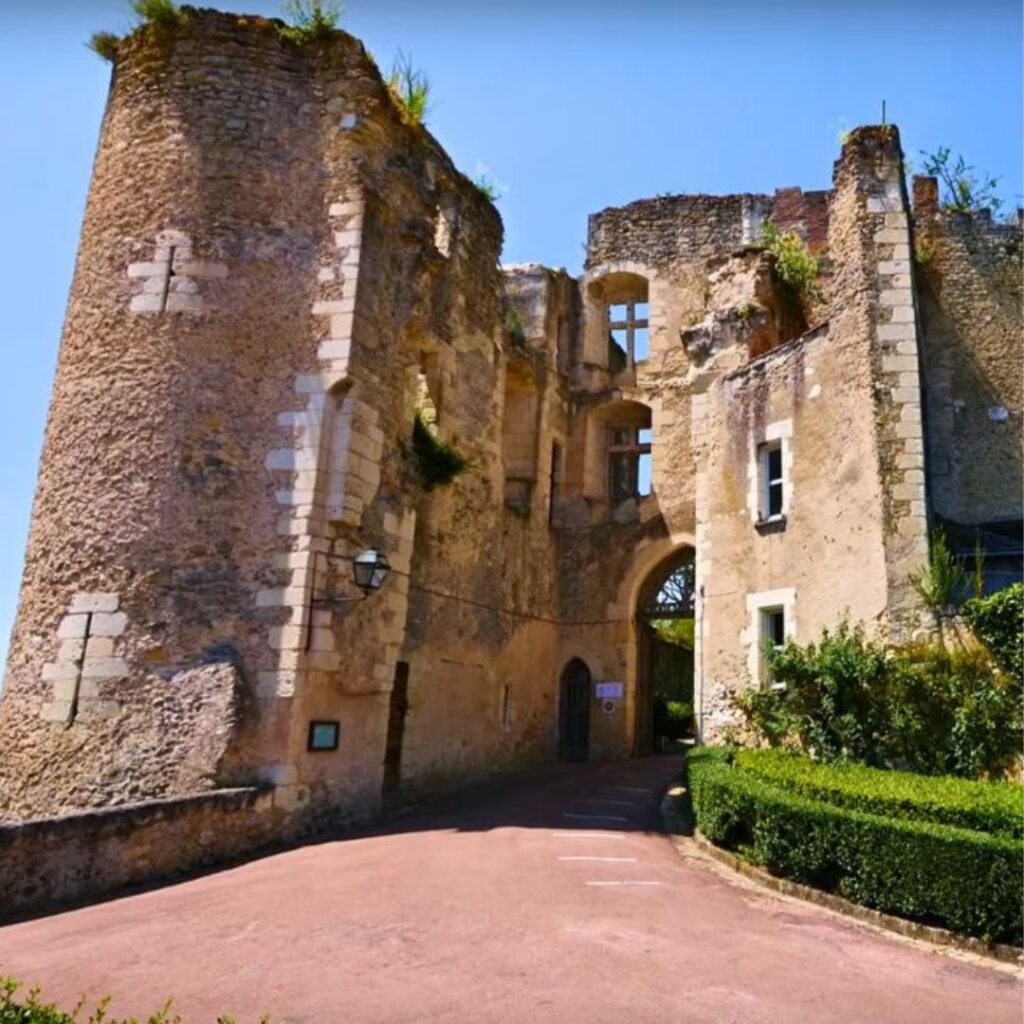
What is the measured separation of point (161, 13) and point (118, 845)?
9.96 meters

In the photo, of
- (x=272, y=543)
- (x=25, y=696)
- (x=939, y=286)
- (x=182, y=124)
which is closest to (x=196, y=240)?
(x=182, y=124)

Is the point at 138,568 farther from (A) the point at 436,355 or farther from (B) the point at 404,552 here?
(A) the point at 436,355

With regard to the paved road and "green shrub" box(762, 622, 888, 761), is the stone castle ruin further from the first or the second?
the paved road

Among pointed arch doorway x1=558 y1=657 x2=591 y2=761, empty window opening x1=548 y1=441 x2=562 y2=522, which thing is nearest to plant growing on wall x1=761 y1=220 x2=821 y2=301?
empty window opening x1=548 y1=441 x2=562 y2=522

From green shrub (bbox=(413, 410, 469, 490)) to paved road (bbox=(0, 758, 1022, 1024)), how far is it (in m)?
5.79

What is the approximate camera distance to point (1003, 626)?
32.7 feet

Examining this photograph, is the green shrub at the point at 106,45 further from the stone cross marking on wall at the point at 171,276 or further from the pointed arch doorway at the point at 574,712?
the pointed arch doorway at the point at 574,712

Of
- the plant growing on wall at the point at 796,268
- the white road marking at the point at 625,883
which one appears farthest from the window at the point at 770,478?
the white road marking at the point at 625,883

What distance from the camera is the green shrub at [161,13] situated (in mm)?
11656

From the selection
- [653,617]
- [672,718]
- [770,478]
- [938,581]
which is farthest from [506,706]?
[938,581]

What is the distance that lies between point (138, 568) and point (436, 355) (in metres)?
6.16

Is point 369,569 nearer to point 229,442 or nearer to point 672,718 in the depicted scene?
point 229,442

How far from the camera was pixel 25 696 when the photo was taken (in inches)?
400

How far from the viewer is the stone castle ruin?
9766 millimetres
